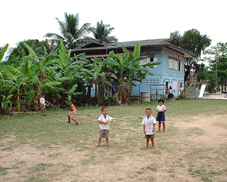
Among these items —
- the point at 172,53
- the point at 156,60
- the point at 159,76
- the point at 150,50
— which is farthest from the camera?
the point at 172,53

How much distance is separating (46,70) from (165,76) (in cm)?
1422

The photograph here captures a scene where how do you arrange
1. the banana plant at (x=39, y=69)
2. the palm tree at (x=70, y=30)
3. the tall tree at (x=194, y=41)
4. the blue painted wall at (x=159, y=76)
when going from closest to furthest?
the banana plant at (x=39, y=69) < the blue painted wall at (x=159, y=76) < the palm tree at (x=70, y=30) < the tall tree at (x=194, y=41)

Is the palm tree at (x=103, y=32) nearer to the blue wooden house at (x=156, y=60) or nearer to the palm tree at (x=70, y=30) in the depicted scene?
the palm tree at (x=70, y=30)

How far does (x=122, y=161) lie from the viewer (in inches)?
204

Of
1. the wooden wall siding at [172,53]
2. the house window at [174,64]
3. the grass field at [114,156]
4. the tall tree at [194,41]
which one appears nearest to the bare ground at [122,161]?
the grass field at [114,156]

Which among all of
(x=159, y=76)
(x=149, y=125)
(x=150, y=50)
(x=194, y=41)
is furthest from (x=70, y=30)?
(x=149, y=125)

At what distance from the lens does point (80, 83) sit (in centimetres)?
1862

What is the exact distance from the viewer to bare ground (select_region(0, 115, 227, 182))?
432 centimetres

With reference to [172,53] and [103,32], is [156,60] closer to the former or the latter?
[172,53]

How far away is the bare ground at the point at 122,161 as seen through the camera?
4.32m

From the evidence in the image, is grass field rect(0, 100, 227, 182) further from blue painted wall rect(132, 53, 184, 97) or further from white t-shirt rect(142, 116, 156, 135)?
blue painted wall rect(132, 53, 184, 97)

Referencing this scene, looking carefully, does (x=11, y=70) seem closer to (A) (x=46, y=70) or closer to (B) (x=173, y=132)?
(A) (x=46, y=70)

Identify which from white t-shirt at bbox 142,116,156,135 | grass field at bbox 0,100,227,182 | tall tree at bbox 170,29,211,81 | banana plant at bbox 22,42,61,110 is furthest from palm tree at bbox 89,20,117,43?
white t-shirt at bbox 142,116,156,135

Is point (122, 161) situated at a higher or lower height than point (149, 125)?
lower
